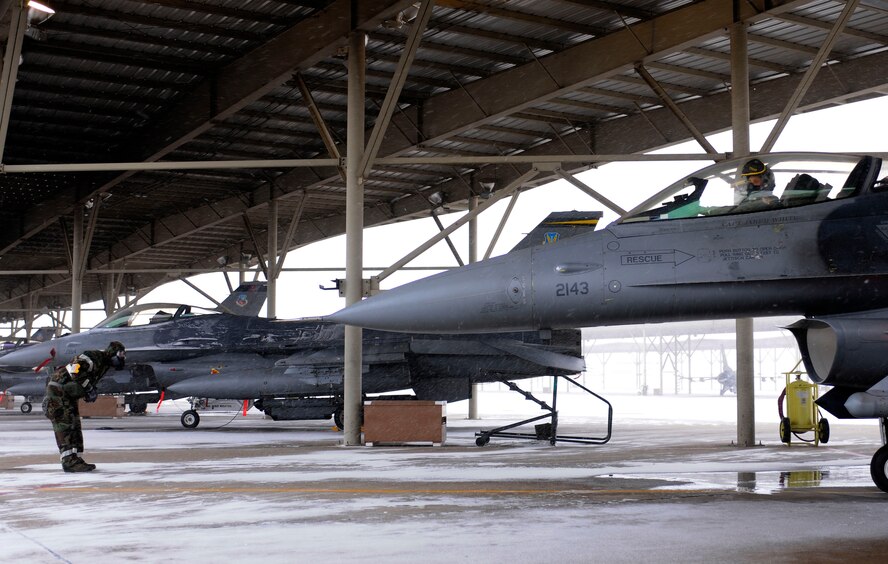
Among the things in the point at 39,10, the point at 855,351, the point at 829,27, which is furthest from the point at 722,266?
the point at 829,27

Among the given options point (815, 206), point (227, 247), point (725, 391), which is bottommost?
point (725, 391)

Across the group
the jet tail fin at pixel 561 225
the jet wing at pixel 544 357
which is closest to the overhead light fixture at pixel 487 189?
the jet wing at pixel 544 357

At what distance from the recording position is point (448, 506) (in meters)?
6.43

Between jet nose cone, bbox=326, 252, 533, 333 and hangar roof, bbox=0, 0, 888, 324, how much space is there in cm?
570

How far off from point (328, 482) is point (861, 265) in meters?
4.95

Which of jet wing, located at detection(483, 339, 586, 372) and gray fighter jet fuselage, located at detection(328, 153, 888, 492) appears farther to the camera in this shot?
jet wing, located at detection(483, 339, 586, 372)

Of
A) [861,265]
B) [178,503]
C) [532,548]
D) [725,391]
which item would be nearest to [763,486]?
[861,265]

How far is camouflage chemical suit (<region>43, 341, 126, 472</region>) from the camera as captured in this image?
9328 mm

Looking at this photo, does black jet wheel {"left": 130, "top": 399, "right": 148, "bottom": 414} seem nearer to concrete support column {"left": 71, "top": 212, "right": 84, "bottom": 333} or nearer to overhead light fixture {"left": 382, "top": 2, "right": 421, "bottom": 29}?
concrete support column {"left": 71, "top": 212, "right": 84, "bottom": 333}

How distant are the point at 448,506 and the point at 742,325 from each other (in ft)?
26.5

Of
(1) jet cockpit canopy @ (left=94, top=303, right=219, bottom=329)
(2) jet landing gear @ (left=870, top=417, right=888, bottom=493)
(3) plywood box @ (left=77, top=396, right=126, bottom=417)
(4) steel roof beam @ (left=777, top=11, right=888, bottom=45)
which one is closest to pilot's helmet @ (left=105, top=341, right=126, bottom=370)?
(2) jet landing gear @ (left=870, top=417, right=888, bottom=493)

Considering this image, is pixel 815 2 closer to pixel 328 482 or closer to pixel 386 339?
pixel 386 339

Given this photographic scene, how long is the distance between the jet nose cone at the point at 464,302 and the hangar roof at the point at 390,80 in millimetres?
5697

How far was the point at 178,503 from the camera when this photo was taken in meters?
6.71
